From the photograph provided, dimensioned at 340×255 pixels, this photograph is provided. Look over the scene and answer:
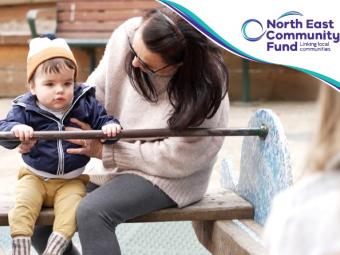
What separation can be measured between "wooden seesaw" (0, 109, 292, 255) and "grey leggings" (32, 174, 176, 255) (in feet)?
0.26

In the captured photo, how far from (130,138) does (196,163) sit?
0.26 m

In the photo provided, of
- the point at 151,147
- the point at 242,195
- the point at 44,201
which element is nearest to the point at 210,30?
the point at 151,147

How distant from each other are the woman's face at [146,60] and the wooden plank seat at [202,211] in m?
0.54

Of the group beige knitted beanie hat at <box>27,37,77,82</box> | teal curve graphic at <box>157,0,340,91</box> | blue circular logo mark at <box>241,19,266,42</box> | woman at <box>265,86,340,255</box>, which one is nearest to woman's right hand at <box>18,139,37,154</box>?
beige knitted beanie hat at <box>27,37,77,82</box>

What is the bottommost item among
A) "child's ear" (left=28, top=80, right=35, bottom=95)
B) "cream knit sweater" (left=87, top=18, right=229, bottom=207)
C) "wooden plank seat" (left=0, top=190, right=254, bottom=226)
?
"wooden plank seat" (left=0, top=190, right=254, bottom=226)

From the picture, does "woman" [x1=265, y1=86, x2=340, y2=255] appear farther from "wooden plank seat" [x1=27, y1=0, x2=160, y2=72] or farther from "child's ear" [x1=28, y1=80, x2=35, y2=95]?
"wooden plank seat" [x1=27, y1=0, x2=160, y2=72]

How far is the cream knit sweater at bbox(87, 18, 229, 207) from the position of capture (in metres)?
3.24

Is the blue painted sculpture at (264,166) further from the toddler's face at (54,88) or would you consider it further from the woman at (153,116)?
the toddler's face at (54,88)

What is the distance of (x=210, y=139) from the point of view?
329 centimetres

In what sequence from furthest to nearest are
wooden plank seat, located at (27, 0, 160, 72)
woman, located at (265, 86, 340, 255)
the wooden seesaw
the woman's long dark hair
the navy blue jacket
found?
wooden plank seat, located at (27, 0, 160, 72)
the navy blue jacket
the wooden seesaw
the woman's long dark hair
woman, located at (265, 86, 340, 255)

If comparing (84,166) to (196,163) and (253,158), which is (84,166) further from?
(253,158)

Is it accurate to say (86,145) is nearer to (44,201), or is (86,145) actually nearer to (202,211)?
(44,201)

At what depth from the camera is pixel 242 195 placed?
364 cm

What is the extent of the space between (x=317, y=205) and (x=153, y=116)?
6.70 feet
